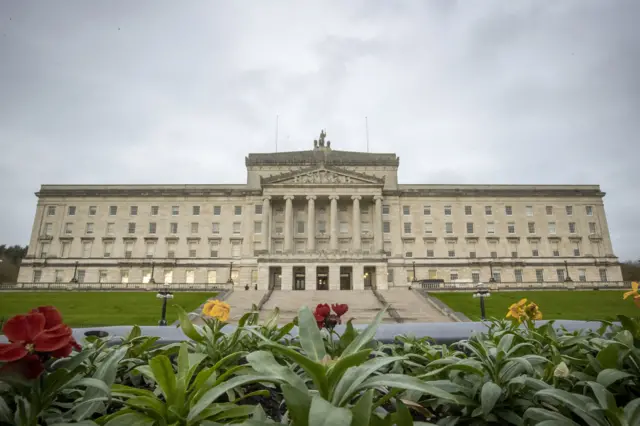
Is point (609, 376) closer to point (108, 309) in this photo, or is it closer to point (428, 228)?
point (108, 309)

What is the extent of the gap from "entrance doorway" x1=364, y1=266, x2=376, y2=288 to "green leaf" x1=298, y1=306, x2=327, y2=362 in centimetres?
4835

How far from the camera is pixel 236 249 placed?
57.6 m

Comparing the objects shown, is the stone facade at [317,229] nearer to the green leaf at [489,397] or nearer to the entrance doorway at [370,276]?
the entrance doorway at [370,276]

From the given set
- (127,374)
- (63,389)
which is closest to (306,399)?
(63,389)

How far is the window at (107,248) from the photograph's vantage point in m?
58.0

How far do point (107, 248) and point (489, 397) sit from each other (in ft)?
217

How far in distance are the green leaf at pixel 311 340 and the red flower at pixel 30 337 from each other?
54.4 inches

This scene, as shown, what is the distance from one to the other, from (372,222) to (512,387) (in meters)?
54.9

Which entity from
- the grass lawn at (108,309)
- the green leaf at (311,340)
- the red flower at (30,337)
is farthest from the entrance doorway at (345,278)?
the red flower at (30,337)

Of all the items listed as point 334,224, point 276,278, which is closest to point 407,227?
point 334,224

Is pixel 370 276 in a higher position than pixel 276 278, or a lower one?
higher

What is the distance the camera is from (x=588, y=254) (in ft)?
192

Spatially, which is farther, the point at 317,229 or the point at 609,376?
the point at 317,229

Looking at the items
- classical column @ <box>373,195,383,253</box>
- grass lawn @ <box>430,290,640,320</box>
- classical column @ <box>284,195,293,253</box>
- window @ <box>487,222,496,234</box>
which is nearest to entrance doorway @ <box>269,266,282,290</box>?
classical column @ <box>284,195,293,253</box>
